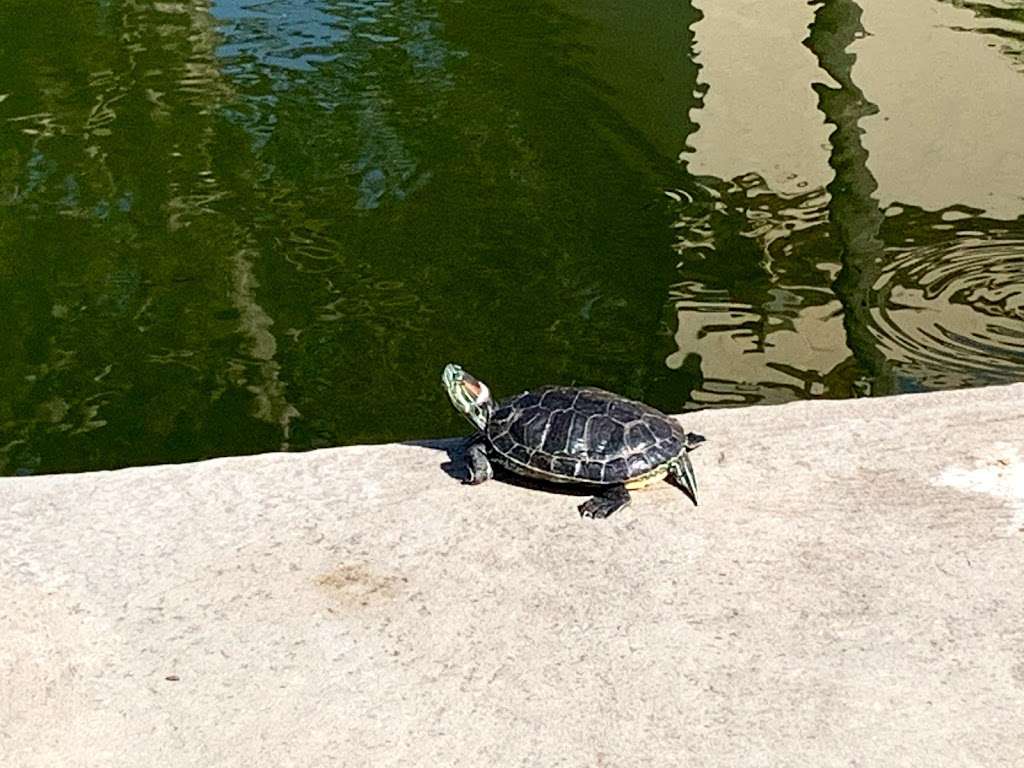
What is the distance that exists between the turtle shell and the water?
151 cm

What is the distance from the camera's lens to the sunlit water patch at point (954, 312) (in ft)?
21.4

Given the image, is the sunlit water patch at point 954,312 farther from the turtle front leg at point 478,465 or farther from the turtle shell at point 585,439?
the turtle front leg at point 478,465

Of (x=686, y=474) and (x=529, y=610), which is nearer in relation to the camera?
(x=529, y=610)

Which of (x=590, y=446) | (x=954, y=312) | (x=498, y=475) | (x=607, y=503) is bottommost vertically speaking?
(x=954, y=312)

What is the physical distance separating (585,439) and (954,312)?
2.97 meters

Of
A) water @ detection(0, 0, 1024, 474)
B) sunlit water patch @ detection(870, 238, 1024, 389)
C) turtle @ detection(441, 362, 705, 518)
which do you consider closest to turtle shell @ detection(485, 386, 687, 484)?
turtle @ detection(441, 362, 705, 518)

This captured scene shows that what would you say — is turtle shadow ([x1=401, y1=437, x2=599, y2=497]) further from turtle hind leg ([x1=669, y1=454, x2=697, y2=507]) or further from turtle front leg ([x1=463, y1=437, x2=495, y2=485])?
turtle hind leg ([x1=669, y1=454, x2=697, y2=507])

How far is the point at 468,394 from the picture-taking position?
200 inches

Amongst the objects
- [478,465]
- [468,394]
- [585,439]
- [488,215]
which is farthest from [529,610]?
[488,215]

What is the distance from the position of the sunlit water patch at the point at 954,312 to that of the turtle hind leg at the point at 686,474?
2.11m

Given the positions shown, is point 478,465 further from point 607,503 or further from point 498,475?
point 607,503

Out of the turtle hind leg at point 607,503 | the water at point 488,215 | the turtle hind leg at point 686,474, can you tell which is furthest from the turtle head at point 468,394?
the water at point 488,215

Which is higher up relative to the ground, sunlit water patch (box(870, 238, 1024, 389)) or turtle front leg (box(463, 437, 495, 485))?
turtle front leg (box(463, 437, 495, 485))

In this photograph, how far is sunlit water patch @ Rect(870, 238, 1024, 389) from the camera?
6.53 m
